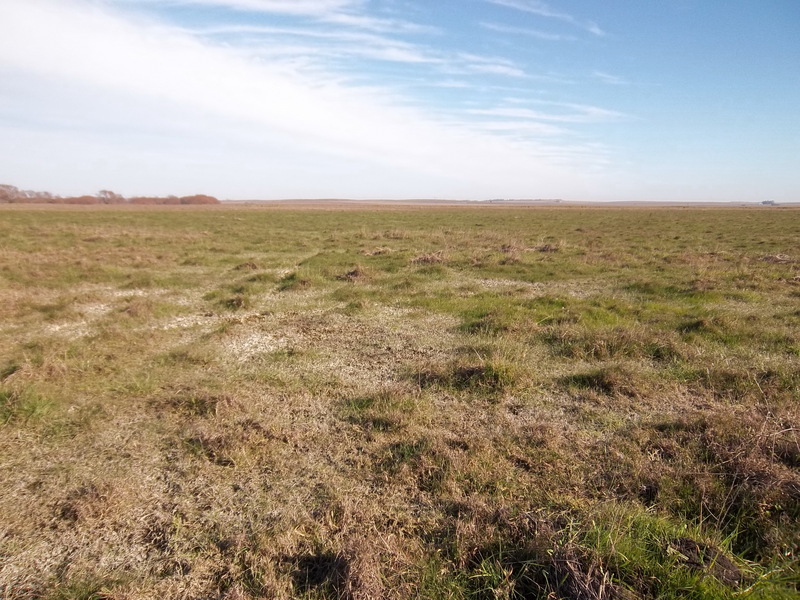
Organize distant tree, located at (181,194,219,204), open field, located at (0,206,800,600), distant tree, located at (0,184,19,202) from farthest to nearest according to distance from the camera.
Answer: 1. distant tree, located at (181,194,219,204)
2. distant tree, located at (0,184,19,202)
3. open field, located at (0,206,800,600)

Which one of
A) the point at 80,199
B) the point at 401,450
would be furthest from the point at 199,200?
the point at 401,450

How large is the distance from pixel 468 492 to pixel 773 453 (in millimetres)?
3067

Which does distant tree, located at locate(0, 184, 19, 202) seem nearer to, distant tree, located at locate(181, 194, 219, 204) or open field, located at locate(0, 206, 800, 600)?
distant tree, located at locate(181, 194, 219, 204)

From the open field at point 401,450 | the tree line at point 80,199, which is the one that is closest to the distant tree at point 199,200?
the tree line at point 80,199

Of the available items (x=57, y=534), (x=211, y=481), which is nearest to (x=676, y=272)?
(x=211, y=481)

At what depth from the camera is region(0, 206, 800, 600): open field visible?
3.18 meters

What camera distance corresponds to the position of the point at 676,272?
15.9 meters

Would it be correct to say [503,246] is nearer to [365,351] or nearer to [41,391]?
[365,351]

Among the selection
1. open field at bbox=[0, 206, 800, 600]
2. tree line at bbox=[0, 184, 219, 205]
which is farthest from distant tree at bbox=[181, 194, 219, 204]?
open field at bbox=[0, 206, 800, 600]

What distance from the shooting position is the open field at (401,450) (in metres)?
3.18

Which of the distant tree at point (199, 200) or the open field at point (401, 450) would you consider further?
the distant tree at point (199, 200)

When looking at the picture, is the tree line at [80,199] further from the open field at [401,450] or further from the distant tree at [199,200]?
the open field at [401,450]

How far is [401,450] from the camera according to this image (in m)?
4.80

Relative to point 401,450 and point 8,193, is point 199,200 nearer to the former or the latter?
point 8,193
